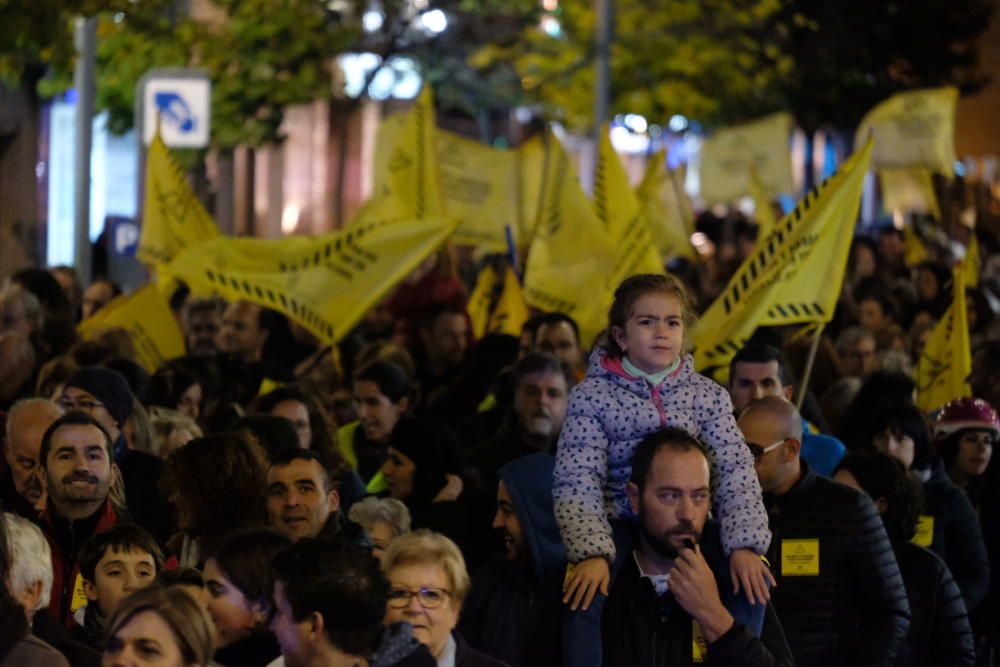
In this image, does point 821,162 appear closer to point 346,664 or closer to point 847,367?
point 847,367

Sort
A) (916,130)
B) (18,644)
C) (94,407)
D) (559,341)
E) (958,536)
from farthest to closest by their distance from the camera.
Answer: (916,130) → (559,341) → (958,536) → (94,407) → (18,644)

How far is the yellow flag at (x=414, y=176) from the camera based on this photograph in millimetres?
18516

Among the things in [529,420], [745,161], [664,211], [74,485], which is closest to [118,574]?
[74,485]

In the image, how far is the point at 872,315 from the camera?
17938 millimetres

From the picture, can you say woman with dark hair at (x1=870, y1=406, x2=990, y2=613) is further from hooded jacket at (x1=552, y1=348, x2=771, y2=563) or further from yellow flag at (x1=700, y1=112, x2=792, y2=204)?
yellow flag at (x1=700, y1=112, x2=792, y2=204)

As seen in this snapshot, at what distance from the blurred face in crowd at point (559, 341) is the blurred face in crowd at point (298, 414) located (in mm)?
2516

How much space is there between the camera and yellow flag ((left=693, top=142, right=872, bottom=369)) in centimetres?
1284

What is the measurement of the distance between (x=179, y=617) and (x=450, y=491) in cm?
384

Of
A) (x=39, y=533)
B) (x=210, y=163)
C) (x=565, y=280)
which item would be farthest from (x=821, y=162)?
(x=39, y=533)

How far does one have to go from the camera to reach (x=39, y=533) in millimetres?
7453

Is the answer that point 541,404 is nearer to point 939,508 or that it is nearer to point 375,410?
point 375,410

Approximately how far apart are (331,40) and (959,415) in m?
14.7

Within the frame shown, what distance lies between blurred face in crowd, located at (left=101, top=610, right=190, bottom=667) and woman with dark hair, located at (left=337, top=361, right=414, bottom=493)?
564 cm

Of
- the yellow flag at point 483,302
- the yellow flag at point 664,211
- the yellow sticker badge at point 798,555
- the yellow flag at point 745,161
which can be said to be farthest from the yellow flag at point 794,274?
the yellow flag at point 745,161
